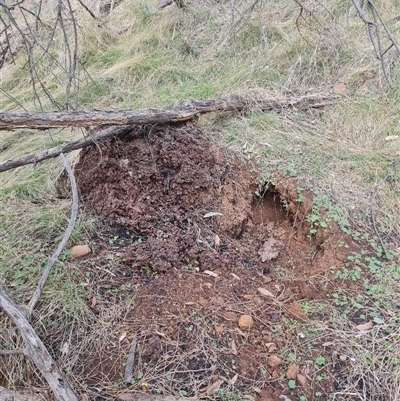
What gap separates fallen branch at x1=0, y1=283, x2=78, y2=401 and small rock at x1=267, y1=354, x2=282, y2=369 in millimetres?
768

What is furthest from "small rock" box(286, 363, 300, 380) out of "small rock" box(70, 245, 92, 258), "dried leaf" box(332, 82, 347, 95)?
"dried leaf" box(332, 82, 347, 95)

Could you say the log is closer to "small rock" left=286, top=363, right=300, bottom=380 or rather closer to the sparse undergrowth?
the sparse undergrowth

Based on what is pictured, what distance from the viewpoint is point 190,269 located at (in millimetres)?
2031

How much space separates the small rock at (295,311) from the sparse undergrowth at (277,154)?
0.13ft

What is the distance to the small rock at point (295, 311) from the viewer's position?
71.5 inches

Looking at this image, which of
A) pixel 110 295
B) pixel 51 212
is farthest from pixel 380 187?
pixel 51 212

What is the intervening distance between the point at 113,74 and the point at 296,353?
3.38 meters

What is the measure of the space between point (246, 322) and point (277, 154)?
1260mm

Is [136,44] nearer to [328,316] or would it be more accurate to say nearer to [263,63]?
[263,63]

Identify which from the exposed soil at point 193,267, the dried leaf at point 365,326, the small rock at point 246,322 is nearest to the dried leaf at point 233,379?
the exposed soil at point 193,267

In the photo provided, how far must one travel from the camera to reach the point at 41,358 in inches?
59.8

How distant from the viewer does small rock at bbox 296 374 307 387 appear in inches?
62.6

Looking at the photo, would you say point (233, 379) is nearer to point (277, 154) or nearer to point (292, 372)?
point (292, 372)

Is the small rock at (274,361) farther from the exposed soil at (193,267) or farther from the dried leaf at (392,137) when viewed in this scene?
the dried leaf at (392,137)
